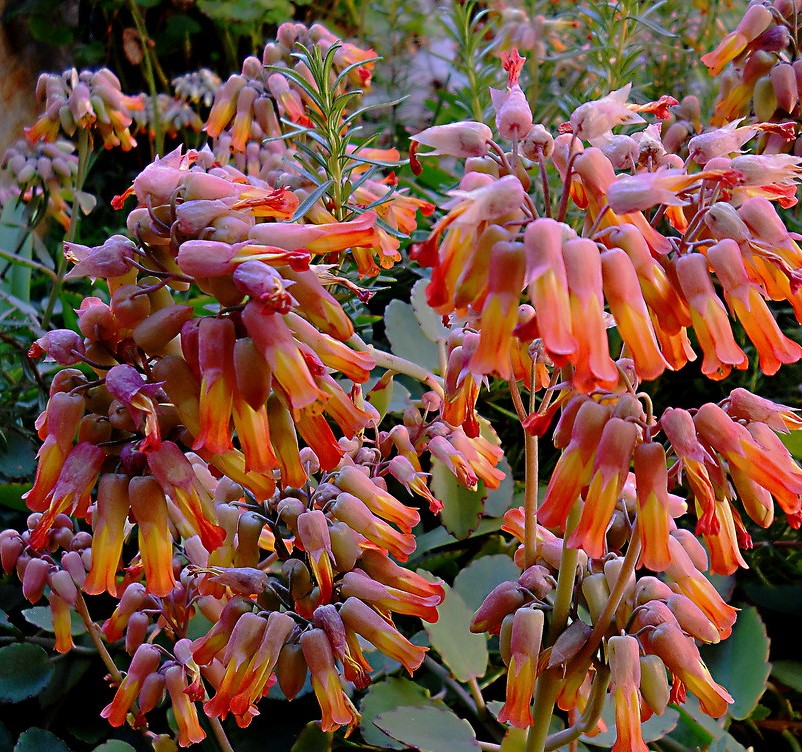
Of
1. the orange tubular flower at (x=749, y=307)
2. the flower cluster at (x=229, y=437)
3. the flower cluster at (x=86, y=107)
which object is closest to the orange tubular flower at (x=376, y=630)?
the flower cluster at (x=229, y=437)

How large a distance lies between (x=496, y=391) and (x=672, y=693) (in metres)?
0.64

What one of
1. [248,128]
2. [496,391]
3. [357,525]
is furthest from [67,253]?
[496,391]

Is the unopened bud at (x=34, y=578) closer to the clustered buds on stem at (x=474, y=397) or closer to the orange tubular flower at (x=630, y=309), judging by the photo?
the clustered buds on stem at (x=474, y=397)

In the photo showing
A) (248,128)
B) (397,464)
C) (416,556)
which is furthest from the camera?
(248,128)

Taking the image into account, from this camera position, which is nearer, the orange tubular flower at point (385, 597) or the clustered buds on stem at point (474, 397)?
the clustered buds on stem at point (474, 397)

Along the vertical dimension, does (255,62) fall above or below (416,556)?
above

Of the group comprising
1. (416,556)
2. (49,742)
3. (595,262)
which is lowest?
(49,742)

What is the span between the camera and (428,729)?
72 centimetres

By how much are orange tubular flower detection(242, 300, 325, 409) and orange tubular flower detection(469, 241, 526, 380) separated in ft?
0.32

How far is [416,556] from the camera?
40.6 inches

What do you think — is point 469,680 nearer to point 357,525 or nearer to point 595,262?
point 357,525

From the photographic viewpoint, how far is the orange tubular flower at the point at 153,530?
0.54m

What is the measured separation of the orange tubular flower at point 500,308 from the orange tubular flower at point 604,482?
3.0 inches

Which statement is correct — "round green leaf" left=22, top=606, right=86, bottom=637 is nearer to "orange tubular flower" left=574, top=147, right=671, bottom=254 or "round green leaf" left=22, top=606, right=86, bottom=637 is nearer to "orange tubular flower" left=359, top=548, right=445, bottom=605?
"orange tubular flower" left=359, top=548, right=445, bottom=605
